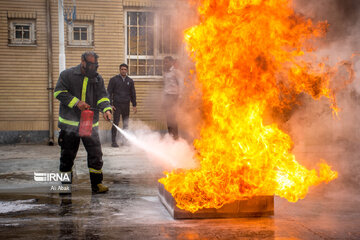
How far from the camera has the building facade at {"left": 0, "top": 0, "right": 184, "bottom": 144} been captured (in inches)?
457

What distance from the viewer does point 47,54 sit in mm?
11781

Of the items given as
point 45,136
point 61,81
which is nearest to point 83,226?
point 61,81

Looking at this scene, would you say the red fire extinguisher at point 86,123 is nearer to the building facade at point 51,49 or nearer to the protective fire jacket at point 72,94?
the protective fire jacket at point 72,94

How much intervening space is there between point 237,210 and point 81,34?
8896mm

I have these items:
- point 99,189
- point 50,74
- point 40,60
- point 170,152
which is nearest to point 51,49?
point 40,60

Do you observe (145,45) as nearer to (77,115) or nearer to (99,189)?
(77,115)

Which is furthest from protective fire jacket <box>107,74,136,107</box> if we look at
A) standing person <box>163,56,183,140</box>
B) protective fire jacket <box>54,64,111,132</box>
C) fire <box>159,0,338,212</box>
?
fire <box>159,0,338,212</box>

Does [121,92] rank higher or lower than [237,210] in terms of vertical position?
higher

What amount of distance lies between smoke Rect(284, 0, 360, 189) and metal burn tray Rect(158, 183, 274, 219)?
2359 millimetres

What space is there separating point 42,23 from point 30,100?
2.19m

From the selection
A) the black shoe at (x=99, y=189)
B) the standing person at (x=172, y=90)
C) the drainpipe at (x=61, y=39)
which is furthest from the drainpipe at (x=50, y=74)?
the black shoe at (x=99, y=189)

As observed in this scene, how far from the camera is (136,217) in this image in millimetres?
4480

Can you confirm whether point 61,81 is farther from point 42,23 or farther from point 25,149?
point 42,23

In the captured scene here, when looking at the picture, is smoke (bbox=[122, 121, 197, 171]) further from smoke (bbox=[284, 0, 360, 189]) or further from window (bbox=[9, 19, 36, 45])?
window (bbox=[9, 19, 36, 45])
